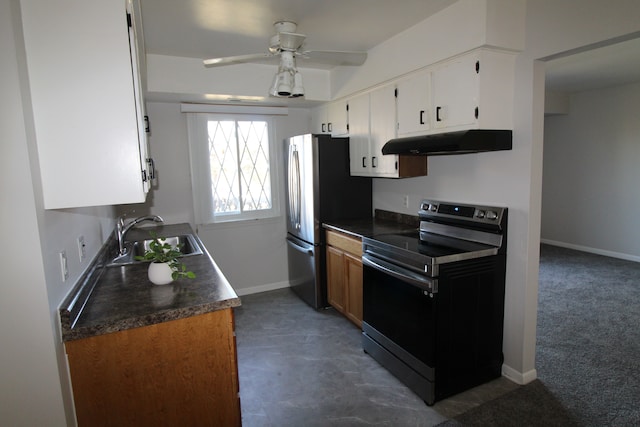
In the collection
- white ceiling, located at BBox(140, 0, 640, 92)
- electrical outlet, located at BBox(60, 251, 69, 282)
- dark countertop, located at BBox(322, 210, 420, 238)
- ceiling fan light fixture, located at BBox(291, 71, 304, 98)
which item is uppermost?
white ceiling, located at BBox(140, 0, 640, 92)

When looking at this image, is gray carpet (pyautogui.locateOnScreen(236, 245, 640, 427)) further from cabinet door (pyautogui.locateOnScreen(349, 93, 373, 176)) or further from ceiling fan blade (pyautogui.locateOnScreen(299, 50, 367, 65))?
ceiling fan blade (pyautogui.locateOnScreen(299, 50, 367, 65))

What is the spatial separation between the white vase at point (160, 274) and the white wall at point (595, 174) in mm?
6063

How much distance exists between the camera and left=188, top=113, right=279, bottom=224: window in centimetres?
396

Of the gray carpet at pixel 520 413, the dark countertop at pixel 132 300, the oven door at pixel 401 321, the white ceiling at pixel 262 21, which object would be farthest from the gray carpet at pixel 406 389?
the white ceiling at pixel 262 21

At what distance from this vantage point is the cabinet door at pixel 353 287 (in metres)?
3.11

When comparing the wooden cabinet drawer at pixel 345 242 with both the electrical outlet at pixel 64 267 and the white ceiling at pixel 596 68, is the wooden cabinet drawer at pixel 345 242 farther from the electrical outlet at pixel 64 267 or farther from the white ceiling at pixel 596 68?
the white ceiling at pixel 596 68

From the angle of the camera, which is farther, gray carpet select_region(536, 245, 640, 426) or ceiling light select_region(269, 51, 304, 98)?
gray carpet select_region(536, 245, 640, 426)

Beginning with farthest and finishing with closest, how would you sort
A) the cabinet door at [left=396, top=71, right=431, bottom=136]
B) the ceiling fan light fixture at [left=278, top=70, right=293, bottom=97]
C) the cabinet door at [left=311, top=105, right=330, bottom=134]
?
1. the cabinet door at [left=311, top=105, right=330, bottom=134]
2. the cabinet door at [left=396, top=71, right=431, bottom=136]
3. the ceiling fan light fixture at [left=278, top=70, right=293, bottom=97]

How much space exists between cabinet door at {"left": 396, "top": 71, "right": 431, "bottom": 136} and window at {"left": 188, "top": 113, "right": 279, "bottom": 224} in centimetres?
184

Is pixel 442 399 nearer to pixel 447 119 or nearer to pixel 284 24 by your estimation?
pixel 447 119

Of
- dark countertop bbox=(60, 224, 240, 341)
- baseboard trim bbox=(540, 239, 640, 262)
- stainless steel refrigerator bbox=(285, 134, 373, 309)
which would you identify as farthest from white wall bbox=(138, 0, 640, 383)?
baseboard trim bbox=(540, 239, 640, 262)

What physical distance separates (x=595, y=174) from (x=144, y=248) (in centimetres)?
620

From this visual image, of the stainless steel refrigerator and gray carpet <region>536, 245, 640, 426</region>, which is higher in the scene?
the stainless steel refrigerator

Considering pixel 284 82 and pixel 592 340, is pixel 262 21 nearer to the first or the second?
pixel 284 82
